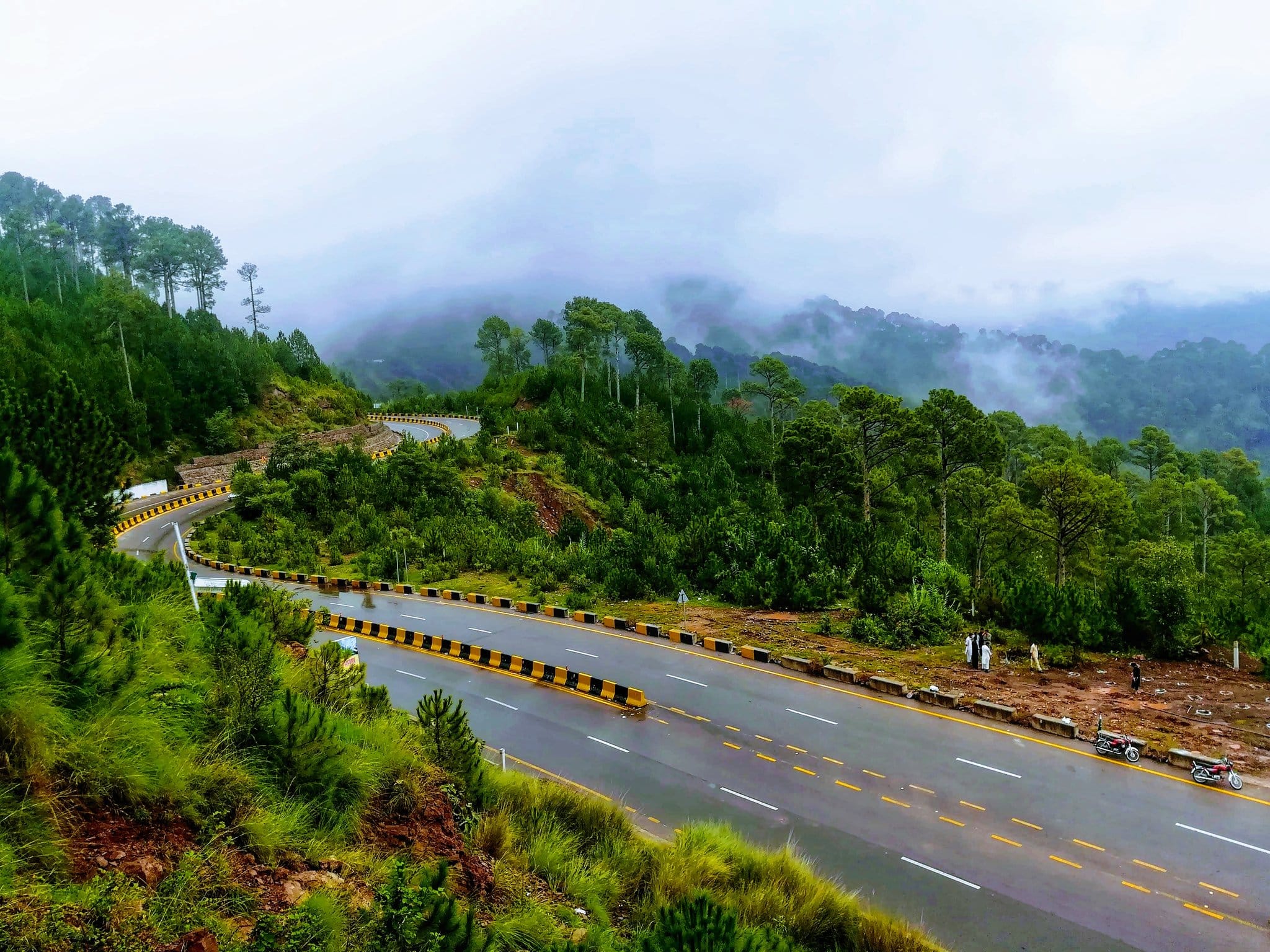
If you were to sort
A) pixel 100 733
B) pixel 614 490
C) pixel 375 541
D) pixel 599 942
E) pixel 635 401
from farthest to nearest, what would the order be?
pixel 635 401 < pixel 614 490 < pixel 375 541 < pixel 599 942 < pixel 100 733

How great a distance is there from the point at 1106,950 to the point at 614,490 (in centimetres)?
3944

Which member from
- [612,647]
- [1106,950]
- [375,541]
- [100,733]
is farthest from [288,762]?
[375,541]

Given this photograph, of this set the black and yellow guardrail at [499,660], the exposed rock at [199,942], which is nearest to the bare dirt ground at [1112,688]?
the black and yellow guardrail at [499,660]

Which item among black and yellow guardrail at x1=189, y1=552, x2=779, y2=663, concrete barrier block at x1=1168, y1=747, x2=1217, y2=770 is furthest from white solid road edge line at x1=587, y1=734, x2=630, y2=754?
concrete barrier block at x1=1168, y1=747, x2=1217, y2=770

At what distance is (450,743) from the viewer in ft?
27.7

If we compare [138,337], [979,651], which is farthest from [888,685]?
[138,337]

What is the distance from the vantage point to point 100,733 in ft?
15.7

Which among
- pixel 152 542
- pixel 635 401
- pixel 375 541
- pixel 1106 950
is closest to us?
pixel 1106 950

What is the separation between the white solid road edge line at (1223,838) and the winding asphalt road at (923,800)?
0.10ft

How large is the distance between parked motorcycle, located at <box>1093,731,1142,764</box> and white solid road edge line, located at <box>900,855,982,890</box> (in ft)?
15.5

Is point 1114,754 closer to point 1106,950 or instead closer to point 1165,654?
point 1106,950

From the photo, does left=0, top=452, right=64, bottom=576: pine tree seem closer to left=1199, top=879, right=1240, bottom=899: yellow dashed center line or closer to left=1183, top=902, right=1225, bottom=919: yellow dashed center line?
left=1183, top=902, right=1225, bottom=919: yellow dashed center line

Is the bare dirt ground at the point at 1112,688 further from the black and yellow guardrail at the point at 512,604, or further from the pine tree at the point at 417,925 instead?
the pine tree at the point at 417,925

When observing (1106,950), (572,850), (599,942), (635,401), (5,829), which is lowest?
(1106,950)
